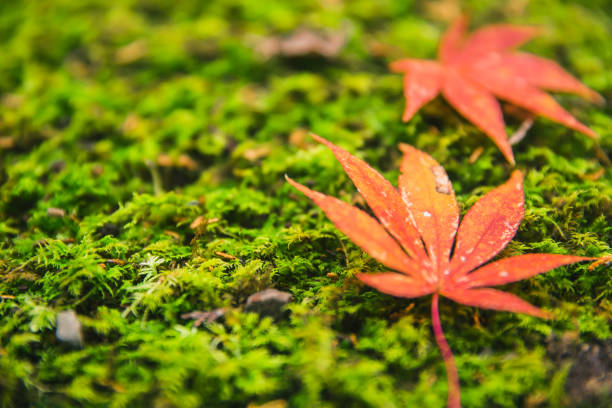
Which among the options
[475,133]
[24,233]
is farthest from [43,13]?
[475,133]

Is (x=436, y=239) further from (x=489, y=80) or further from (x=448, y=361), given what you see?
(x=489, y=80)

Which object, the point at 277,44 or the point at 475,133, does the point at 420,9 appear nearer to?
the point at 277,44

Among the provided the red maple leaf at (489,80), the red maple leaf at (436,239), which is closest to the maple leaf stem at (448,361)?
the red maple leaf at (436,239)

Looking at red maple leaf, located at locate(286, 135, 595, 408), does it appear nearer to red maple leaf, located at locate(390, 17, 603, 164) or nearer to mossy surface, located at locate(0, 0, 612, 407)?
mossy surface, located at locate(0, 0, 612, 407)

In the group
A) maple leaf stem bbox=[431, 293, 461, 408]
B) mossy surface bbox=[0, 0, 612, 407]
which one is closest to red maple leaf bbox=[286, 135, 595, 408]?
maple leaf stem bbox=[431, 293, 461, 408]

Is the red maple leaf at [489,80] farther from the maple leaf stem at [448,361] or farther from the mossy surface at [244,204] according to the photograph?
the maple leaf stem at [448,361]

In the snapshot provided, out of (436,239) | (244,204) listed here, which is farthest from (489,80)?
(244,204)

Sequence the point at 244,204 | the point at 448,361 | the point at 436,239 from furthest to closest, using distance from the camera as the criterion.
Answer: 1. the point at 244,204
2. the point at 436,239
3. the point at 448,361
